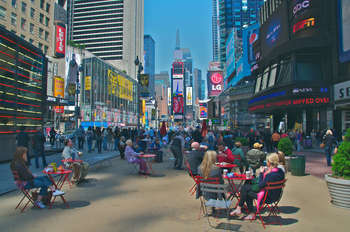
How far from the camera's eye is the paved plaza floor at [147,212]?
17.7 ft

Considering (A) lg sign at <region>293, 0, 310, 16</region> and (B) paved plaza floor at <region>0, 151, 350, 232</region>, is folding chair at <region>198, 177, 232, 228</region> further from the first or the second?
(A) lg sign at <region>293, 0, 310, 16</region>

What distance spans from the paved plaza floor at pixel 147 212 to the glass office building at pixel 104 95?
57930 mm

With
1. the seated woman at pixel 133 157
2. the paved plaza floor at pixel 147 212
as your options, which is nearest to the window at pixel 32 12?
the seated woman at pixel 133 157

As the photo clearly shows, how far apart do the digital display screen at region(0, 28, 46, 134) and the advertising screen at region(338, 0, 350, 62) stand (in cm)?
2689

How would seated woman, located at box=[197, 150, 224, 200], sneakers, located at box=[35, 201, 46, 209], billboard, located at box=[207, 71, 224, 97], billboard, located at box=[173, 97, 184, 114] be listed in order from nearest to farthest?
seated woman, located at box=[197, 150, 224, 200] → sneakers, located at box=[35, 201, 46, 209] → billboard, located at box=[207, 71, 224, 97] → billboard, located at box=[173, 97, 184, 114]

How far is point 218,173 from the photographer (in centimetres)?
598

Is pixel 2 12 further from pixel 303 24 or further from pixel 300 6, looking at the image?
pixel 303 24

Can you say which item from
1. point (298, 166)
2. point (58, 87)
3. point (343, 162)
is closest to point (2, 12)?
point (58, 87)

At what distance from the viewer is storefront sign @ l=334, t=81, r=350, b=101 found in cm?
2560

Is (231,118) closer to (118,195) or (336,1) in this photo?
(336,1)

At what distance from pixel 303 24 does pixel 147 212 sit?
103 ft

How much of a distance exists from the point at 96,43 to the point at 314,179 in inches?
5702

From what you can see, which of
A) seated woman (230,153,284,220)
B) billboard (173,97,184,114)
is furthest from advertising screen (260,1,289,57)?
billboard (173,97,184,114)

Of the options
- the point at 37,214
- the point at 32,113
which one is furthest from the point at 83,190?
the point at 32,113
